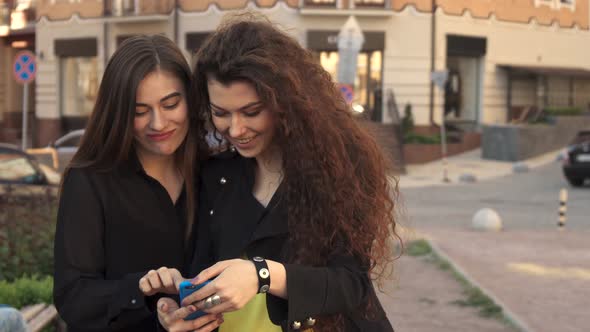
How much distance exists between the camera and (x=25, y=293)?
4.97 metres

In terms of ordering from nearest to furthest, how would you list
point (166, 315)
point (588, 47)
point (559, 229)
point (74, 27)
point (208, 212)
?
point (166, 315) < point (208, 212) < point (559, 229) < point (74, 27) < point (588, 47)

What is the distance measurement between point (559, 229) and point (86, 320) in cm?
1096

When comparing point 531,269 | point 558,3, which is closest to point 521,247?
point 531,269

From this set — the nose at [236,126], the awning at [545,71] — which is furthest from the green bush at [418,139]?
the nose at [236,126]

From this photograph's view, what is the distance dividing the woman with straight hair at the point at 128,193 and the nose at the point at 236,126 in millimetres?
330

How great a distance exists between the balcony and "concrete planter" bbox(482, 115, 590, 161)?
16.7 feet

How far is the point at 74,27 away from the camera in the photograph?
105 feet

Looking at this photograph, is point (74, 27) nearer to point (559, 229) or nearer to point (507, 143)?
point (507, 143)

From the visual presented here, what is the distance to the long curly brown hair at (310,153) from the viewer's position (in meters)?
2.19

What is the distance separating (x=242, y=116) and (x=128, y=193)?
0.50 m

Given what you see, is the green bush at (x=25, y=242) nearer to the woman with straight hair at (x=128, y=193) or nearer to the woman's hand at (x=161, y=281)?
the woman with straight hair at (x=128, y=193)

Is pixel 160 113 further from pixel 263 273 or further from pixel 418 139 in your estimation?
pixel 418 139

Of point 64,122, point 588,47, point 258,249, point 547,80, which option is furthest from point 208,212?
point 588,47

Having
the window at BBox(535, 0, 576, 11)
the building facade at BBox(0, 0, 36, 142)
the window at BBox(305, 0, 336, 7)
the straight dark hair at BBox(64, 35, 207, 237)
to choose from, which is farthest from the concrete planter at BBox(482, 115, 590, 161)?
the straight dark hair at BBox(64, 35, 207, 237)
